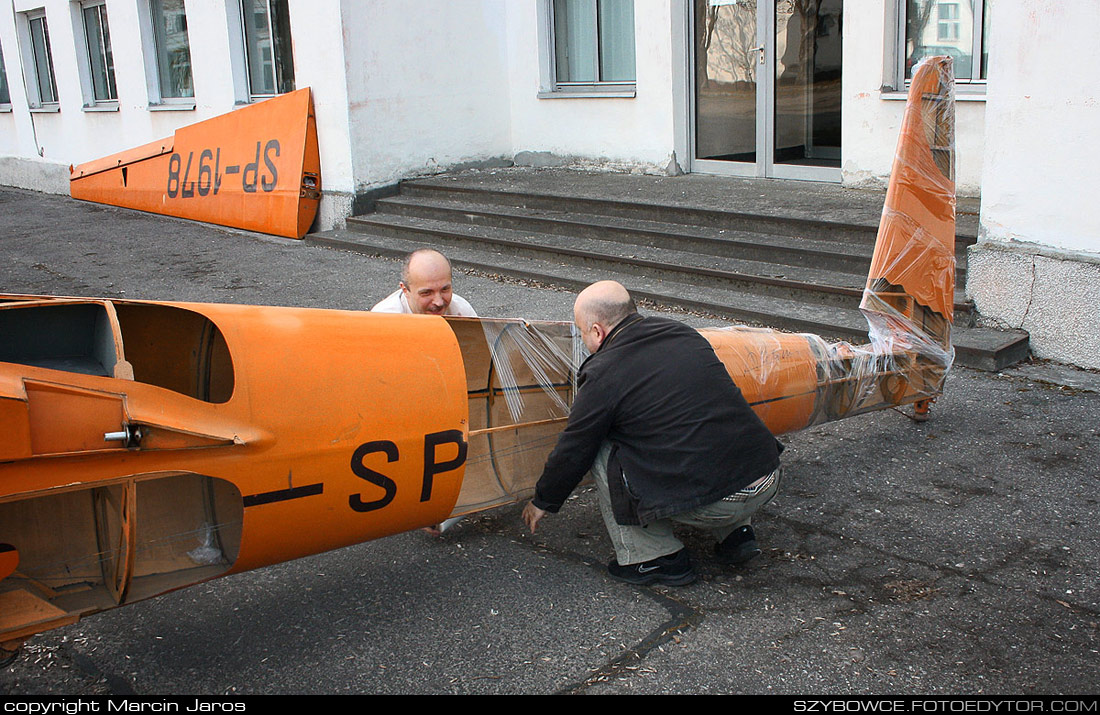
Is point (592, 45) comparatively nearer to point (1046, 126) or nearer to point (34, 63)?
point (1046, 126)

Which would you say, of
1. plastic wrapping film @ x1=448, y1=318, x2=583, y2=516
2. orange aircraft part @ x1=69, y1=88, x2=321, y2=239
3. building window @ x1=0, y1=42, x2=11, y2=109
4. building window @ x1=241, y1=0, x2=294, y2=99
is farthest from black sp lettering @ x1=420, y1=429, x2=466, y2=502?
building window @ x1=0, y1=42, x2=11, y2=109

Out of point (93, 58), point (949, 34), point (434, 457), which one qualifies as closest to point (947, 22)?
point (949, 34)

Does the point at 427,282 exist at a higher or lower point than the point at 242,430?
higher

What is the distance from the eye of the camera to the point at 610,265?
7980 mm

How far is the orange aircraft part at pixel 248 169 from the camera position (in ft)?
35.5

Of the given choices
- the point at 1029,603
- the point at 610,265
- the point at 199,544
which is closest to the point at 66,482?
the point at 199,544

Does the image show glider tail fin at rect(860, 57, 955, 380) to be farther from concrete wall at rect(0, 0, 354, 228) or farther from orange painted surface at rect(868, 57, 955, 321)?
concrete wall at rect(0, 0, 354, 228)

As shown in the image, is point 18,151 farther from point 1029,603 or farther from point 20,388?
point 1029,603

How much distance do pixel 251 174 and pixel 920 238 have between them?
342 inches

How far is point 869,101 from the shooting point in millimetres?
8414

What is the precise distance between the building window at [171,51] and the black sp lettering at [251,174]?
3663 mm

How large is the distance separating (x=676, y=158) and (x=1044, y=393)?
576cm

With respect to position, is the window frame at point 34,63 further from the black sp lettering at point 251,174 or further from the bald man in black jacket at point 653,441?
the bald man in black jacket at point 653,441
